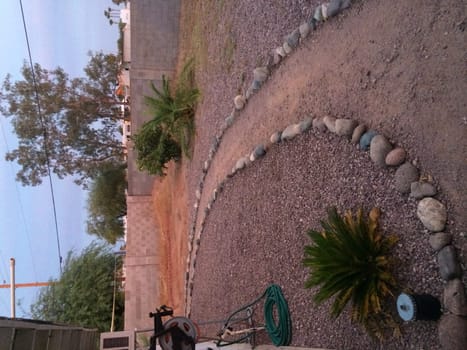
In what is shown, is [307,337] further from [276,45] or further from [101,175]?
[101,175]

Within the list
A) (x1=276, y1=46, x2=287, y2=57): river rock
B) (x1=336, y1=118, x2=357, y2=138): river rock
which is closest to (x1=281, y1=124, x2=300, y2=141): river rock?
(x1=336, y1=118, x2=357, y2=138): river rock

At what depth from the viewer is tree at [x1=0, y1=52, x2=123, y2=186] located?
11.9 metres

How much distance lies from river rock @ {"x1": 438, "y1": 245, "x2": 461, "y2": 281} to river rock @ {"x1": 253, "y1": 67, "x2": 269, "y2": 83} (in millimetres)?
3311

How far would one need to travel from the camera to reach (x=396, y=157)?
3.35 metres

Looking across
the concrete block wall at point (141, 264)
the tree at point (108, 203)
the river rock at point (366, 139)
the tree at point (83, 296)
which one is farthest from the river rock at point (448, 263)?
the tree at point (108, 203)

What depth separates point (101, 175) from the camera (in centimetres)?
1362

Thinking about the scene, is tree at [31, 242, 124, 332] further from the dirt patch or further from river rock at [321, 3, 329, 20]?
river rock at [321, 3, 329, 20]

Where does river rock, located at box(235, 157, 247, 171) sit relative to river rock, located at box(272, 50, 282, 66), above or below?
below

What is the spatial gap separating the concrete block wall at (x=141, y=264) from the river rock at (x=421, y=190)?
868 centimetres

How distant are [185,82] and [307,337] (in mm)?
6003

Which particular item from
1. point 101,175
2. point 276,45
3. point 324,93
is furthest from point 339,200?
point 101,175

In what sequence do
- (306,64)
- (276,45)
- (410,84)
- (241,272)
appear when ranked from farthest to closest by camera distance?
(241,272), (276,45), (306,64), (410,84)

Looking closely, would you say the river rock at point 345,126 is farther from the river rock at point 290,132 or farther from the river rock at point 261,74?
the river rock at point 261,74

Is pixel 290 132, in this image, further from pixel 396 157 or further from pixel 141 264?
pixel 141 264
